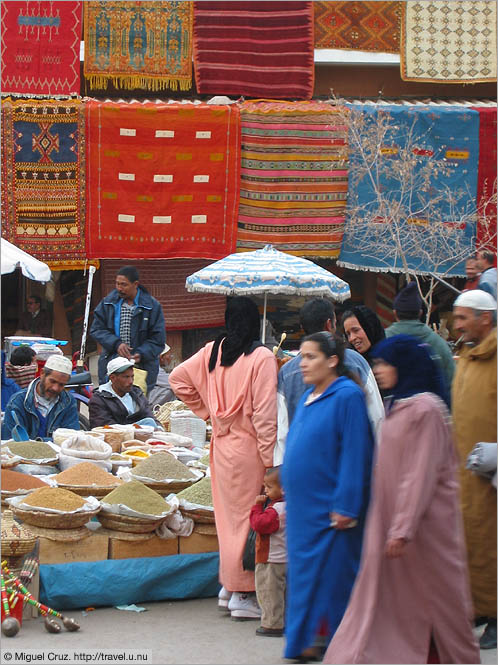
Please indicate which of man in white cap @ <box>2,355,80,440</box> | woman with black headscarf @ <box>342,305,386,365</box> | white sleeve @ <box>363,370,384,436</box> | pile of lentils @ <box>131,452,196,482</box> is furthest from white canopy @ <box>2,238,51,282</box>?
white sleeve @ <box>363,370,384,436</box>

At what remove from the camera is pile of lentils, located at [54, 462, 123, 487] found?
5801mm

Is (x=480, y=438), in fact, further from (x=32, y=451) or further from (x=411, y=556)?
(x=32, y=451)

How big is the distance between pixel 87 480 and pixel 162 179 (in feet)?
24.4

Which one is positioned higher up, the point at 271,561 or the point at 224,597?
the point at 271,561

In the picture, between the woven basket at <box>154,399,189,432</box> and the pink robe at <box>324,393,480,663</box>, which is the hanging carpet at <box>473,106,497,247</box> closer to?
the woven basket at <box>154,399,189,432</box>

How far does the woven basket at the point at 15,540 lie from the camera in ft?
16.5

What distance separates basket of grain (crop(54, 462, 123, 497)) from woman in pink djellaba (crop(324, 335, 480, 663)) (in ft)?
7.01

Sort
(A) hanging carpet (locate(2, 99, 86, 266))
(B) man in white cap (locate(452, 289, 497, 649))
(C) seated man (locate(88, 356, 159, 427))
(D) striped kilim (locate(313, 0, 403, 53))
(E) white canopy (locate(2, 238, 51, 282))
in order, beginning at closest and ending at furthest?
(B) man in white cap (locate(452, 289, 497, 649)), (C) seated man (locate(88, 356, 159, 427)), (E) white canopy (locate(2, 238, 51, 282)), (A) hanging carpet (locate(2, 99, 86, 266)), (D) striped kilim (locate(313, 0, 403, 53))

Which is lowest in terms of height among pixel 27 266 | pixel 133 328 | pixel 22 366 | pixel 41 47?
pixel 22 366

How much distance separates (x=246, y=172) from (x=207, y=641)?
28.2ft

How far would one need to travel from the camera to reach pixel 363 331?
5605mm

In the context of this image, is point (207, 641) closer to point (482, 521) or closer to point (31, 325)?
point (482, 521)

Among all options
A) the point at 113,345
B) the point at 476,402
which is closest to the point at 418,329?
the point at 476,402

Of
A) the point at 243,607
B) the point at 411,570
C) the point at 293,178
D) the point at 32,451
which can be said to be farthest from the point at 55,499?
the point at 293,178
